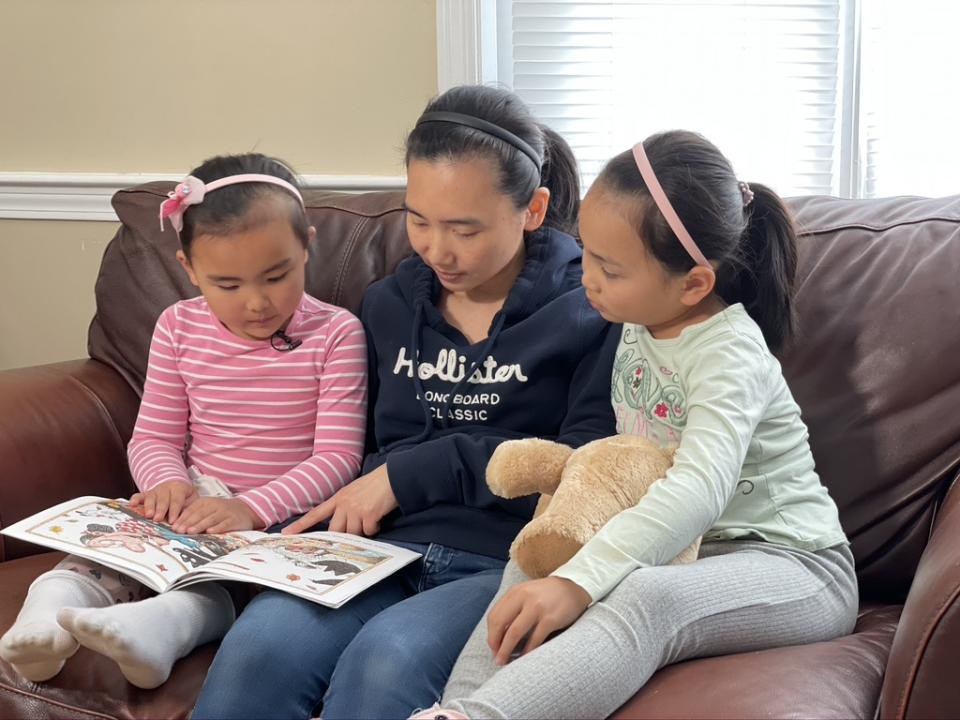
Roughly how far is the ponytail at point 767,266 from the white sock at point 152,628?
81 cm

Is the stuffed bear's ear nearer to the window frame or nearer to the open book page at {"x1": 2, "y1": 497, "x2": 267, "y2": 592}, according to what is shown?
the open book page at {"x1": 2, "y1": 497, "x2": 267, "y2": 592}

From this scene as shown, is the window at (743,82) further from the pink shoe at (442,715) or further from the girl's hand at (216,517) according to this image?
the pink shoe at (442,715)

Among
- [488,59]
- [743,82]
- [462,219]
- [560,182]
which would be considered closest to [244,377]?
[462,219]

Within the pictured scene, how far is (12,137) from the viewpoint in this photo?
269cm

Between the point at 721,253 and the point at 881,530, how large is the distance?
1.60ft

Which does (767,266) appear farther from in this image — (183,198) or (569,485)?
(183,198)

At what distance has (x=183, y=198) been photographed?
1.68 meters

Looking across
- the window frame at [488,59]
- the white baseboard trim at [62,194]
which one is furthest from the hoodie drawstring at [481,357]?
the white baseboard trim at [62,194]

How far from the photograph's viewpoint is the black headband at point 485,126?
1560mm

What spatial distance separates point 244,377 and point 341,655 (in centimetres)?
56

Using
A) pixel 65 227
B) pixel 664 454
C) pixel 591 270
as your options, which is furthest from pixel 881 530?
pixel 65 227

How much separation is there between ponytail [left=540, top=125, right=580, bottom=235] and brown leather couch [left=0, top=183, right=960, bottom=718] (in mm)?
334

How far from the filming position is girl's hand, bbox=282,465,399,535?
5.21ft

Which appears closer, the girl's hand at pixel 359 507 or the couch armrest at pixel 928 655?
the couch armrest at pixel 928 655
